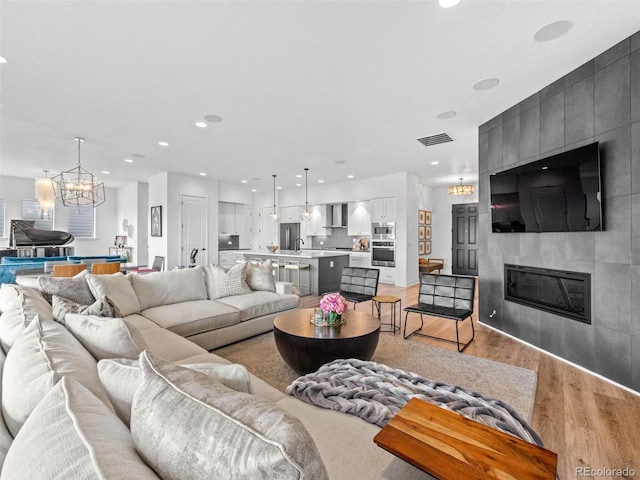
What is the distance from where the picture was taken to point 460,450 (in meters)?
1.09

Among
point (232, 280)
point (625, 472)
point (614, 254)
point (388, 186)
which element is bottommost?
point (625, 472)

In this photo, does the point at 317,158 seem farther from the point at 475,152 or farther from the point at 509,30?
the point at 509,30

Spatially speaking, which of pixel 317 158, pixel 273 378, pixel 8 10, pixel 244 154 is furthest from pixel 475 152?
pixel 8 10

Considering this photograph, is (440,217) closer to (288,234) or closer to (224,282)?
(288,234)

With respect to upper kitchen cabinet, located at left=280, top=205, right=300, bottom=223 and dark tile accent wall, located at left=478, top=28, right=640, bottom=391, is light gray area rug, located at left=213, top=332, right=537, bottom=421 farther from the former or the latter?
upper kitchen cabinet, located at left=280, top=205, right=300, bottom=223

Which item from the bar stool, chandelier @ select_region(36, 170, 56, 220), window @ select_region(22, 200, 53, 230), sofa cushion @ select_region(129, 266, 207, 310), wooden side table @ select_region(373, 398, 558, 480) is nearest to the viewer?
wooden side table @ select_region(373, 398, 558, 480)

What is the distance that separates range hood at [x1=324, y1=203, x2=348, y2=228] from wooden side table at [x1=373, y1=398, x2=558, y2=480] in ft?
26.0

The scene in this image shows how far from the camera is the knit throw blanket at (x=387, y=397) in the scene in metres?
1.42

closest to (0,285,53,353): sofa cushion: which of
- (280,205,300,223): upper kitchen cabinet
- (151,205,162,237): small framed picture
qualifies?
(151,205,162,237): small framed picture

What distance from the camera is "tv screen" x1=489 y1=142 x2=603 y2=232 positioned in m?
2.78

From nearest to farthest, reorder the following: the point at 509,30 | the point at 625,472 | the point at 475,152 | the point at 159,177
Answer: the point at 625,472 < the point at 509,30 < the point at 475,152 < the point at 159,177

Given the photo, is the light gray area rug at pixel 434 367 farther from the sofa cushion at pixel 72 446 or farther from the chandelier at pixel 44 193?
the chandelier at pixel 44 193

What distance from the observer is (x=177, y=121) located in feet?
13.8

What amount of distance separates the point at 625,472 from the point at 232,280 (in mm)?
3634
